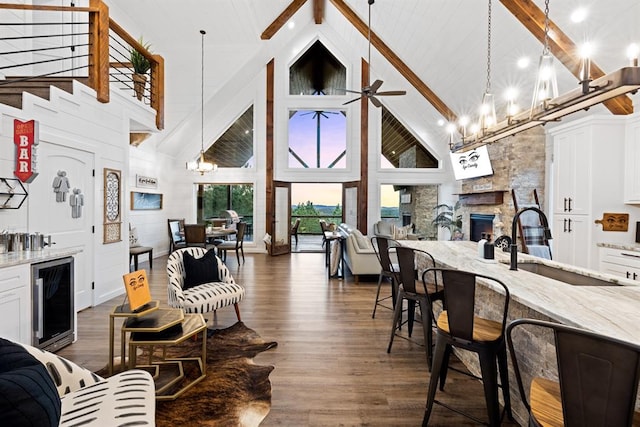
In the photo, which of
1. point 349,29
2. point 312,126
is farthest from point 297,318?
point 349,29

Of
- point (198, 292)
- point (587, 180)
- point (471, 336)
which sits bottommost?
point (198, 292)

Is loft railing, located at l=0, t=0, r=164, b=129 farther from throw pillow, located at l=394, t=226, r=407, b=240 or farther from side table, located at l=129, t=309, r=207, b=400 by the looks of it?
throw pillow, located at l=394, t=226, r=407, b=240

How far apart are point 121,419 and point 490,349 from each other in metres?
1.81

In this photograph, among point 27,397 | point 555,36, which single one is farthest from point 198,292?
point 555,36

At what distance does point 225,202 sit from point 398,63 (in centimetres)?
595

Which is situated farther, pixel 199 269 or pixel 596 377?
pixel 199 269

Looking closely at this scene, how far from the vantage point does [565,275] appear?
2418mm

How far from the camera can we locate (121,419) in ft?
4.48

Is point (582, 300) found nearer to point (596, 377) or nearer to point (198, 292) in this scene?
point (596, 377)

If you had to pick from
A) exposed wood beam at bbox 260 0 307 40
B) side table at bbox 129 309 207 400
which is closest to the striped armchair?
side table at bbox 129 309 207 400

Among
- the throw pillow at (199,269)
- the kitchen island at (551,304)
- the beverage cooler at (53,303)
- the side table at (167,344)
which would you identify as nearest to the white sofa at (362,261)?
the throw pillow at (199,269)

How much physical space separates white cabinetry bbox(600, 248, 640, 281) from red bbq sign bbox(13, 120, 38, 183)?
6.30 metres

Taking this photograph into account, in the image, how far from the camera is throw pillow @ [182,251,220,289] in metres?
3.45

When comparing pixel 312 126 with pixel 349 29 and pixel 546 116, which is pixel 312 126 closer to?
pixel 349 29
